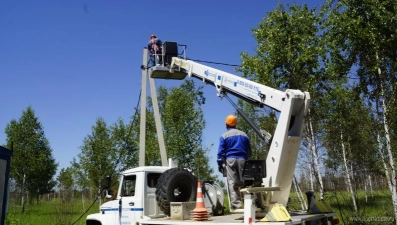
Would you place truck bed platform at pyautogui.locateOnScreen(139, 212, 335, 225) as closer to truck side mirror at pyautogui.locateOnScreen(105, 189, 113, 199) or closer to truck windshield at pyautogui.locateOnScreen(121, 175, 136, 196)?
truck windshield at pyautogui.locateOnScreen(121, 175, 136, 196)

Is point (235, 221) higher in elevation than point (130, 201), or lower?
lower

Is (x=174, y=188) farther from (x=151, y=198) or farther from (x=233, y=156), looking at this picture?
(x=233, y=156)

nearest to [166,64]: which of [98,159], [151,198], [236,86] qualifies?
[236,86]

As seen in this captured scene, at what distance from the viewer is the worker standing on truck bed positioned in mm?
7586

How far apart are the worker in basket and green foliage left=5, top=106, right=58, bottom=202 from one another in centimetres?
2287

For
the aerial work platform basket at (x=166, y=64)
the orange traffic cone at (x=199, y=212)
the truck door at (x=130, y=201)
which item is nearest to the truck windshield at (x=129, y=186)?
the truck door at (x=130, y=201)

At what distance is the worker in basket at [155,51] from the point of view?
39.8 ft

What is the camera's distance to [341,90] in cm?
1828

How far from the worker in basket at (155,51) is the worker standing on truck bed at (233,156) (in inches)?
195

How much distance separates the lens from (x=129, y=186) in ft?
30.1

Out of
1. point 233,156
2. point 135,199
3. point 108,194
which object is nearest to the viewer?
point 233,156

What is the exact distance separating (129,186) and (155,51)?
4.55 m

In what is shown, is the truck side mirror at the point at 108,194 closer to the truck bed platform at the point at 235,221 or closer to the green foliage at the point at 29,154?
the truck bed platform at the point at 235,221

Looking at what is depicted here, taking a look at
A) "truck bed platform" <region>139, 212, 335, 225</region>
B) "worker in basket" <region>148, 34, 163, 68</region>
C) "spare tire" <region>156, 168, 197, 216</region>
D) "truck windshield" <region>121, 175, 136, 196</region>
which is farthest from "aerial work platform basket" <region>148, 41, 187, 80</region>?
"truck bed platform" <region>139, 212, 335, 225</region>
